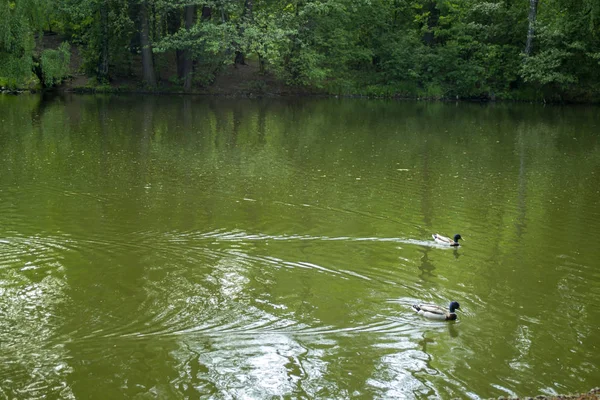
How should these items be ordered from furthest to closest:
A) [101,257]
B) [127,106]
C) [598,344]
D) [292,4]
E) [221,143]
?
[292,4] < [127,106] < [221,143] < [101,257] < [598,344]

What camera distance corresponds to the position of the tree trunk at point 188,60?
4119 centimetres

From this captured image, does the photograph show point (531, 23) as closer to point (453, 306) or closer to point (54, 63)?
point (54, 63)

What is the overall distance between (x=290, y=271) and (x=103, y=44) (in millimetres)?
35504

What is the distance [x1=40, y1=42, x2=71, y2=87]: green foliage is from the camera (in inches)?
1543

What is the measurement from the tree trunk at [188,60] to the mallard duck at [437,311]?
3569cm

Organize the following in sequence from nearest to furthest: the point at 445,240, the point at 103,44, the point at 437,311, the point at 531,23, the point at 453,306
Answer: the point at 437,311
the point at 453,306
the point at 445,240
the point at 531,23
the point at 103,44

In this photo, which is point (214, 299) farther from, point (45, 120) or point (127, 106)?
point (127, 106)

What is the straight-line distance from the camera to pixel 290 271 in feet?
32.0

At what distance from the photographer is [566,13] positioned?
133 feet

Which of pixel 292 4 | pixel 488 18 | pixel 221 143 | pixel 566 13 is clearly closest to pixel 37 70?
pixel 292 4

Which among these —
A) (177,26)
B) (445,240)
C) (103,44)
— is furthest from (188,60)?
(445,240)

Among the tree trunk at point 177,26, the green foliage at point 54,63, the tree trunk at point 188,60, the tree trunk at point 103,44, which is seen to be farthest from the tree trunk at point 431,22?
the green foliage at point 54,63

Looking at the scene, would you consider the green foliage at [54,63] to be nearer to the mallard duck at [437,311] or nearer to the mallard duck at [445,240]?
the mallard duck at [445,240]

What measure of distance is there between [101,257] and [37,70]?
33.8 m
